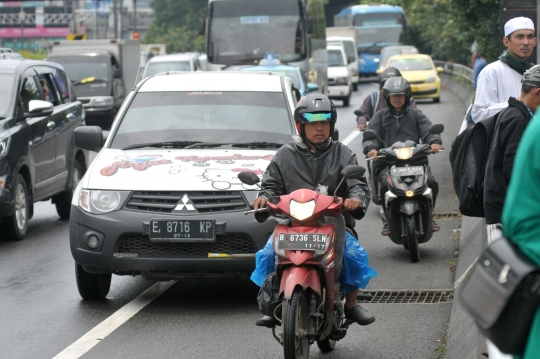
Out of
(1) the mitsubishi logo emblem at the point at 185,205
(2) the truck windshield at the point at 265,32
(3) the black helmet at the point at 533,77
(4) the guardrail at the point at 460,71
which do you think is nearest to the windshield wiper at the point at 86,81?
→ (2) the truck windshield at the point at 265,32

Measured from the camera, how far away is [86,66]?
3003 centimetres

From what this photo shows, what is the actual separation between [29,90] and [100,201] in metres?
4.99

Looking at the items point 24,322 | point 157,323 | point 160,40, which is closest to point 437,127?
point 157,323

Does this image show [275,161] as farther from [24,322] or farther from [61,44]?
[61,44]

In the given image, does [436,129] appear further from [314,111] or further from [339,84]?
[339,84]

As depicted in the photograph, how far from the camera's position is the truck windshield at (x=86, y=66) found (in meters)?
29.8

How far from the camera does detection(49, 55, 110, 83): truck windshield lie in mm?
29844

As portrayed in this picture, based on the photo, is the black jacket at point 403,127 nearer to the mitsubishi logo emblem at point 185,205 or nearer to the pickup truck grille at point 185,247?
the pickup truck grille at point 185,247

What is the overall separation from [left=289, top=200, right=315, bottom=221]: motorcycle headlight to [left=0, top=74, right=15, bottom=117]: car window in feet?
21.9

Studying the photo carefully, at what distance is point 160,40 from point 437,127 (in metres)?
84.1

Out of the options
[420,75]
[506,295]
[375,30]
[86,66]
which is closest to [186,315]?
[506,295]

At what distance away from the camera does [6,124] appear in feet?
38.7

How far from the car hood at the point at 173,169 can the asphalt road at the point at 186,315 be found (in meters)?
0.94

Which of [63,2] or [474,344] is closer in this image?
[474,344]
